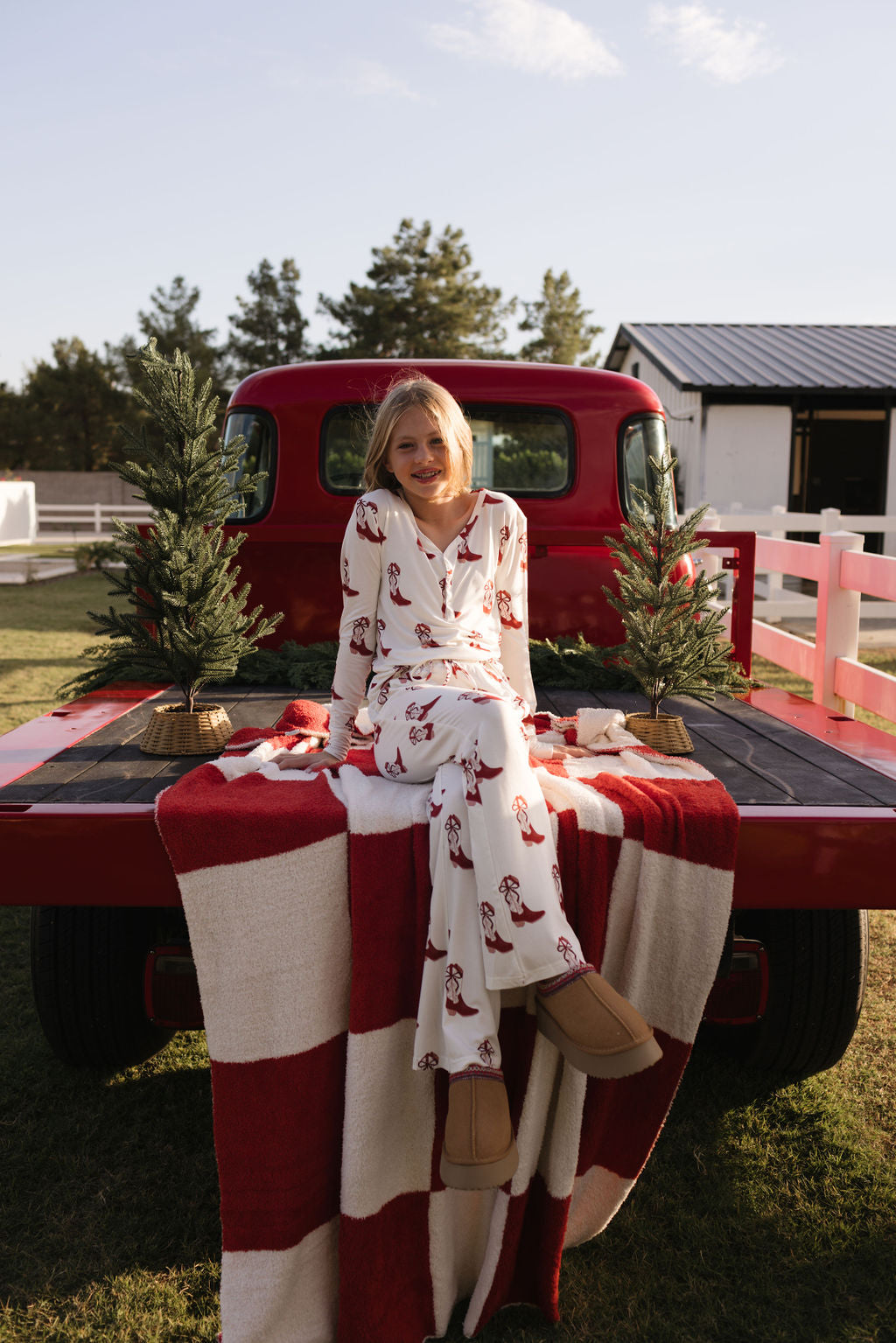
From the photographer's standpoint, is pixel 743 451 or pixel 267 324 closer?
pixel 743 451

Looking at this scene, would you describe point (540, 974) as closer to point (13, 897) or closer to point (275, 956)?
point (275, 956)

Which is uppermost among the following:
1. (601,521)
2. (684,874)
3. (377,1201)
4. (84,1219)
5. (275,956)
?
(601,521)

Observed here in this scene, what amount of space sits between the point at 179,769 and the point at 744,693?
76.6 inches

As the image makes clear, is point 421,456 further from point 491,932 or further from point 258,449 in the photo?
point 258,449

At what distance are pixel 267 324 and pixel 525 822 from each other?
48609mm

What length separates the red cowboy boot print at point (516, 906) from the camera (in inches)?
76.2

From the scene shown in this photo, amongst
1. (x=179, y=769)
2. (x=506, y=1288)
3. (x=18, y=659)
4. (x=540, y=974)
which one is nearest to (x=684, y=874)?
(x=540, y=974)

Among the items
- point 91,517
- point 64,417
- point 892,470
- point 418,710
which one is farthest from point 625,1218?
point 64,417

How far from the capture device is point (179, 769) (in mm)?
2562

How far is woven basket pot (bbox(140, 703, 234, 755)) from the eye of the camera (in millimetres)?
2732

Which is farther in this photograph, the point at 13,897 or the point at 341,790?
the point at 341,790

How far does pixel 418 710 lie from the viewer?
7.83 feet

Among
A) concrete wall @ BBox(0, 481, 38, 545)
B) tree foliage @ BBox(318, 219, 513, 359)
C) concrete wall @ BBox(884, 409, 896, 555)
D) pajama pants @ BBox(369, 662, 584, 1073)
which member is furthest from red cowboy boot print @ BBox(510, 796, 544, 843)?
tree foliage @ BBox(318, 219, 513, 359)

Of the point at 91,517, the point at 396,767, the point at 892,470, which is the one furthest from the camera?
the point at 91,517
